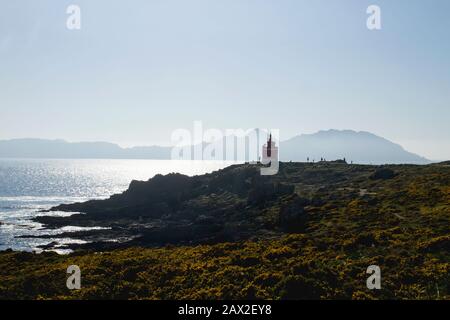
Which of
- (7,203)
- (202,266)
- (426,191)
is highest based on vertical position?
(426,191)

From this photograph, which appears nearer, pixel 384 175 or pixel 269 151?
pixel 384 175

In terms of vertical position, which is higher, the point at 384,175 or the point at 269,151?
the point at 269,151

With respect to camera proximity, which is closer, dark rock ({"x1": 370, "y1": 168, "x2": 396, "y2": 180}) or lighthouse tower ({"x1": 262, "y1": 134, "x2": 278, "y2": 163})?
dark rock ({"x1": 370, "y1": 168, "x2": 396, "y2": 180})

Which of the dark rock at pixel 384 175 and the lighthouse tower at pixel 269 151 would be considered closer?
the dark rock at pixel 384 175

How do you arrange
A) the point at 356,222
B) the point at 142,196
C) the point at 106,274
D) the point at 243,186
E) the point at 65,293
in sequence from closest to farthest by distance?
the point at 65,293, the point at 106,274, the point at 356,222, the point at 243,186, the point at 142,196

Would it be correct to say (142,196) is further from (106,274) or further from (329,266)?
(329,266)

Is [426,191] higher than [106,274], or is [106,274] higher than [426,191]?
[426,191]

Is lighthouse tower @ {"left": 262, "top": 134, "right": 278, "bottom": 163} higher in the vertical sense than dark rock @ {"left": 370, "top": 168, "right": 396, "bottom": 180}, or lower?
higher

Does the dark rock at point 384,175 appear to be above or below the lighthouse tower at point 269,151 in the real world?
below

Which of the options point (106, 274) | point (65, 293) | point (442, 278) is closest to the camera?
point (442, 278)

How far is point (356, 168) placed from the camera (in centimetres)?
9488
